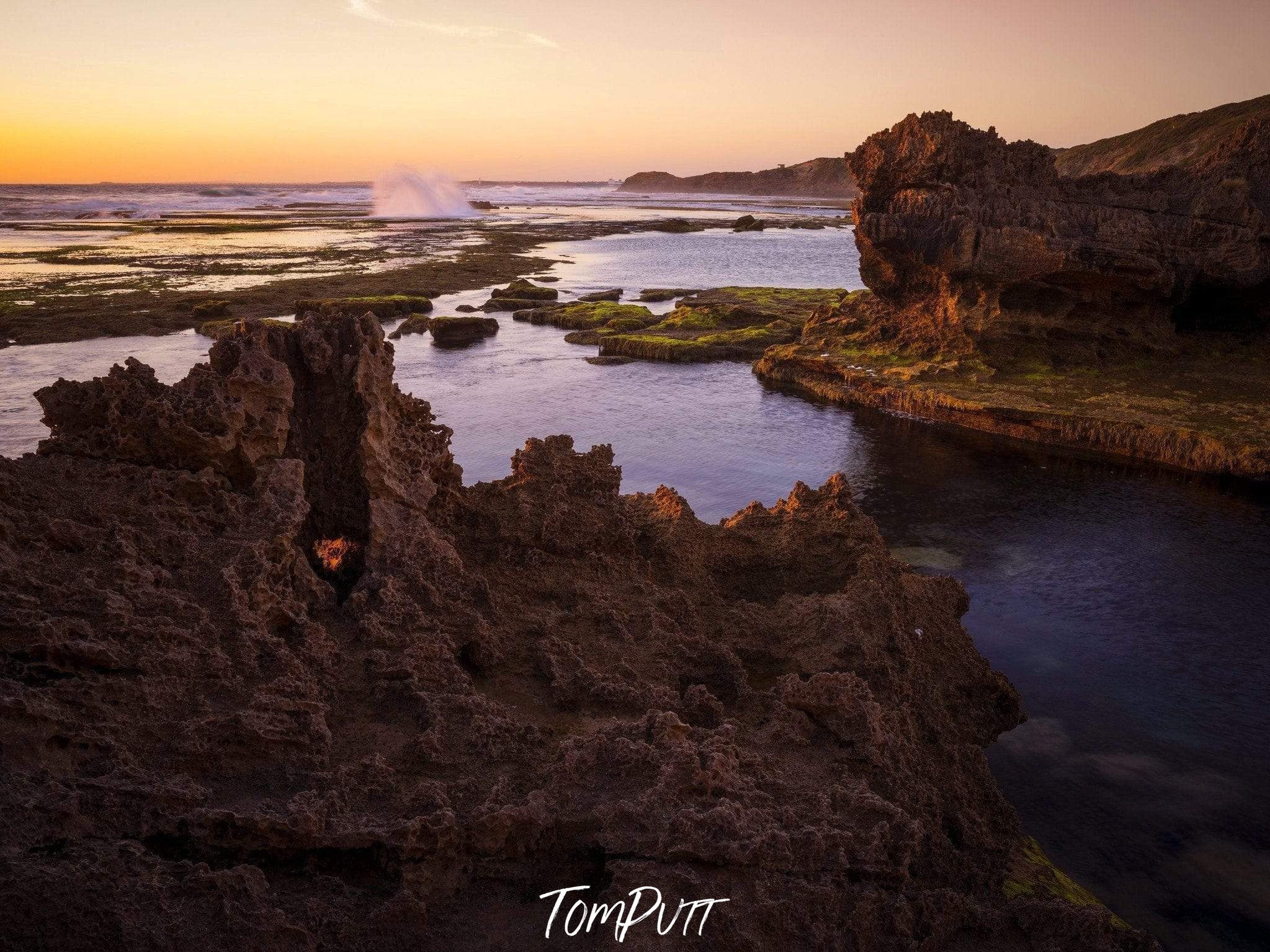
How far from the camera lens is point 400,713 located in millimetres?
6367

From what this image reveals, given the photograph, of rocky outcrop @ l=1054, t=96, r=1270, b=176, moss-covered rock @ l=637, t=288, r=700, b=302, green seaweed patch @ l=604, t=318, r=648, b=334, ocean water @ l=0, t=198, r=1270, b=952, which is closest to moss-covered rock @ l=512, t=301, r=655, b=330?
green seaweed patch @ l=604, t=318, r=648, b=334

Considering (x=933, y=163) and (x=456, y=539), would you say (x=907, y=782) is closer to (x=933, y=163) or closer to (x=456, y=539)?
(x=456, y=539)

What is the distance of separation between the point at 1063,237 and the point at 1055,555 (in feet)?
43.3

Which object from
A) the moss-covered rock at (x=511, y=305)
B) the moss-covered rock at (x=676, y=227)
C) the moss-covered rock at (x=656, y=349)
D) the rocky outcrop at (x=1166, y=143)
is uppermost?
the rocky outcrop at (x=1166, y=143)

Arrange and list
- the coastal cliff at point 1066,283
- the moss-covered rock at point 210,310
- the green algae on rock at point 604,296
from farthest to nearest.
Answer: the green algae on rock at point 604,296, the moss-covered rock at point 210,310, the coastal cliff at point 1066,283

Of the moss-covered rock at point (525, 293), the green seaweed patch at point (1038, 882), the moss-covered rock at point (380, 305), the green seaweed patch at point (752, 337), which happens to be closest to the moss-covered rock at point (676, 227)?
the moss-covered rock at point (525, 293)

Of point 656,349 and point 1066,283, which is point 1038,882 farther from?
point 656,349

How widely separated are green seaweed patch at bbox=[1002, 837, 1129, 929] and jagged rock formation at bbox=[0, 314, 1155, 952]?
0.06 metres

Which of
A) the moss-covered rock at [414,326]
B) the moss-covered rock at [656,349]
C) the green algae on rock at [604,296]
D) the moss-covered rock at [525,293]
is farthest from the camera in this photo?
the green algae on rock at [604,296]

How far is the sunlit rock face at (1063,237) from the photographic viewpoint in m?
28.0

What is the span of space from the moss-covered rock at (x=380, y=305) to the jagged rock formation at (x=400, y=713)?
3643 centimetres

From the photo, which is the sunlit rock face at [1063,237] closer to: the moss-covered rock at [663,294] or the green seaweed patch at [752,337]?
the green seaweed patch at [752,337]

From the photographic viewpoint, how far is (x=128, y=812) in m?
4.85

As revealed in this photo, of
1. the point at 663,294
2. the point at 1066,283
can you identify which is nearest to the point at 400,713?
the point at 1066,283
